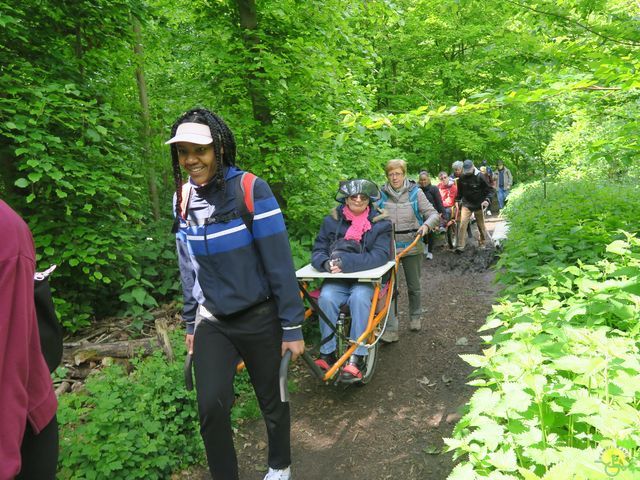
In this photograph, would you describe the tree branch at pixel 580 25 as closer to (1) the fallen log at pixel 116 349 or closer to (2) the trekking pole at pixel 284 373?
(2) the trekking pole at pixel 284 373

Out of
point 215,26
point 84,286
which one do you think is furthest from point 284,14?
point 84,286

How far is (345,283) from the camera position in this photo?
4.63 m

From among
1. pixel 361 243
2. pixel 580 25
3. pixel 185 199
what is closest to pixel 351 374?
pixel 361 243

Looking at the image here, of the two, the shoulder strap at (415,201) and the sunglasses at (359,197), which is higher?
the sunglasses at (359,197)

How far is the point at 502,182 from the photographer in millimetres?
18109

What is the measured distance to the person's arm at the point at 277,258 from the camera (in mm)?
2652

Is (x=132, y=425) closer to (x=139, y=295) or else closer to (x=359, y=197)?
(x=139, y=295)

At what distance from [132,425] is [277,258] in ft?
6.43

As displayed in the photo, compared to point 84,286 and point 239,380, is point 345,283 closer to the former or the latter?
point 239,380

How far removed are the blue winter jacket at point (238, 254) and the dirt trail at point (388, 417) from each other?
154cm

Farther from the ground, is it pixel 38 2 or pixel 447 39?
pixel 447 39

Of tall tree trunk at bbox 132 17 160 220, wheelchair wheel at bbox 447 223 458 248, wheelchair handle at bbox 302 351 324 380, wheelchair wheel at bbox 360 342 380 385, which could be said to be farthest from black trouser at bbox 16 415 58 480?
wheelchair wheel at bbox 447 223 458 248

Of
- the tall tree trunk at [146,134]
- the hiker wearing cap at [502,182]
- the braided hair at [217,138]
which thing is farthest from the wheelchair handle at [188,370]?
the hiker wearing cap at [502,182]

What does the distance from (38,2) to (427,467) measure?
5.98 metres
